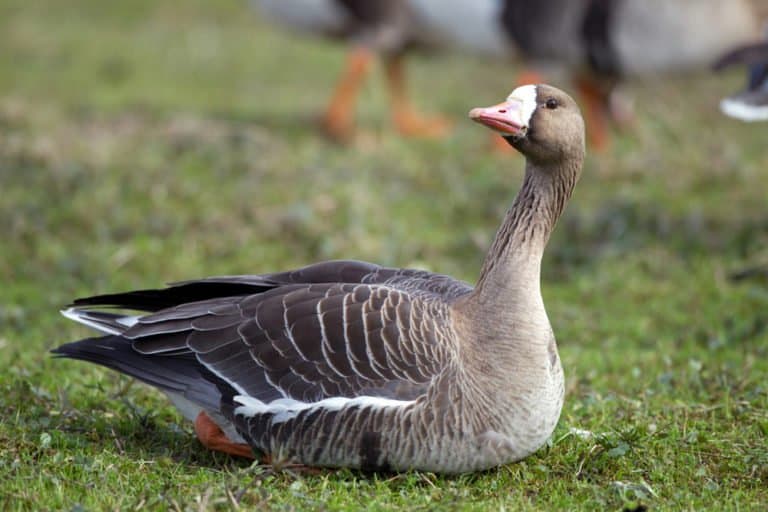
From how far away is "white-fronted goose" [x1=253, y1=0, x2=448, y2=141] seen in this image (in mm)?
10672

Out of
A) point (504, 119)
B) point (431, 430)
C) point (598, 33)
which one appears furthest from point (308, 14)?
point (431, 430)

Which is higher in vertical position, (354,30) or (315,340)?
(354,30)

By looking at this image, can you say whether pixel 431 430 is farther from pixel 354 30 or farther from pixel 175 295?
pixel 354 30

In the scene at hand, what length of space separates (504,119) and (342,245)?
3.57m

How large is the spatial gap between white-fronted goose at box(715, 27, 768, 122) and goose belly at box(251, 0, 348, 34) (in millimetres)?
4884

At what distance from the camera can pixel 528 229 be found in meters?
4.14

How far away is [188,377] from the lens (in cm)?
426

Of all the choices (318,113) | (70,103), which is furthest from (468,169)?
(70,103)

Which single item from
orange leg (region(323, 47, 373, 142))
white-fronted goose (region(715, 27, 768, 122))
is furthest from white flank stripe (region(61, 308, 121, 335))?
orange leg (region(323, 47, 373, 142))

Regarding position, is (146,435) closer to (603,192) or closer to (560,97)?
(560,97)

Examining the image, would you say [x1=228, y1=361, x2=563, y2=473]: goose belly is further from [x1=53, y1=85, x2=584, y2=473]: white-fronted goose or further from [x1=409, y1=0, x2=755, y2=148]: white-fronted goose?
[x1=409, y1=0, x2=755, y2=148]: white-fronted goose

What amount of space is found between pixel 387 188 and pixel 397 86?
2821 millimetres

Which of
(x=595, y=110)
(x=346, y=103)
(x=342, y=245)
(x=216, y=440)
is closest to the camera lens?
(x=216, y=440)

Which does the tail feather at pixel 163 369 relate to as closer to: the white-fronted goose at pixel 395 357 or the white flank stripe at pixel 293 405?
the white-fronted goose at pixel 395 357
